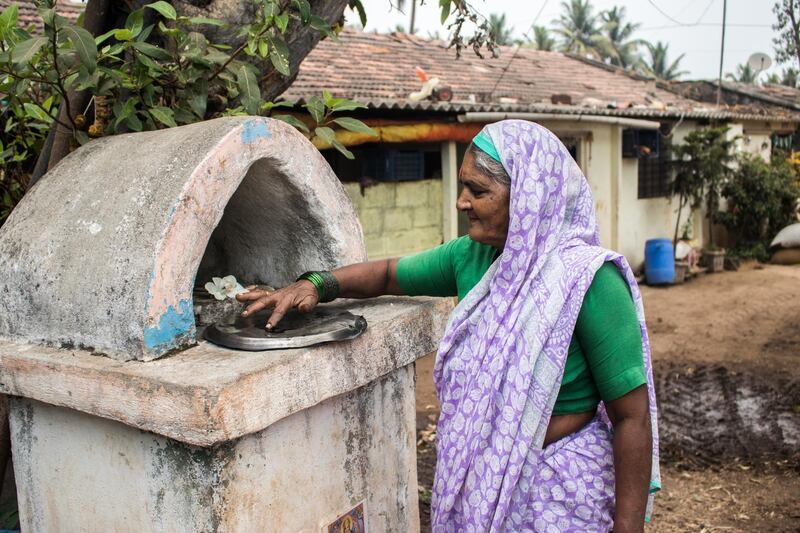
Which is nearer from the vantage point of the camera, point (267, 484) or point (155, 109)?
point (267, 484)

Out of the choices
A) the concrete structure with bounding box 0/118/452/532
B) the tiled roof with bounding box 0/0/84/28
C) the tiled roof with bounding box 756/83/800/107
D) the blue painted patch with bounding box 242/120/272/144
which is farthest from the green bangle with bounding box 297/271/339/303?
the tiled roof with bounding box 756/83/800/107

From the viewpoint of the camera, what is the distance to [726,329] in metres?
8.29

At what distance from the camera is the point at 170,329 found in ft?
5.90

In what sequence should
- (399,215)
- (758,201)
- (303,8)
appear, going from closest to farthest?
1. (303,8)
2. (399,215)
3. (758,201)

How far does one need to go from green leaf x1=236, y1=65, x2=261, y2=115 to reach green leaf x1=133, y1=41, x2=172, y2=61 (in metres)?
0.24

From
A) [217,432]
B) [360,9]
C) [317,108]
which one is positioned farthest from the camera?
[360,9]

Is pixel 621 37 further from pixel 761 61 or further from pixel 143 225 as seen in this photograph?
pixel 143 225

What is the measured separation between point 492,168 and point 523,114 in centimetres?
754

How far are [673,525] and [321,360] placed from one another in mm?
2667

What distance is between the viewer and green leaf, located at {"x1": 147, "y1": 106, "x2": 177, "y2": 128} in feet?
7.54

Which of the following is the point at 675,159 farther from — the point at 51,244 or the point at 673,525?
the point at 51,244

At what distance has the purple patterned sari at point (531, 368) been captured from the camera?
1.62m

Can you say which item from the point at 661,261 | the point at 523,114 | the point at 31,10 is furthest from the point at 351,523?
→ the point at 661,261

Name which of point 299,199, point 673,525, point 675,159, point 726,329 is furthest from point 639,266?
point 299,199
